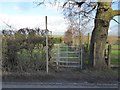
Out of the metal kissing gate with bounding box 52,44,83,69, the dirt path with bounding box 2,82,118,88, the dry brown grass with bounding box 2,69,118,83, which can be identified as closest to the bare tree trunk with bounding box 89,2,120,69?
the metal kissing gate with bounding box 52,44,83,69

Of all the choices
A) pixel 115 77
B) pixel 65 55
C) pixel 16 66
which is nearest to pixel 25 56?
pixel 16 66

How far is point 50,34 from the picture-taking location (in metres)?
14.1

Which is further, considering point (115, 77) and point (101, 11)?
point (101, 11)

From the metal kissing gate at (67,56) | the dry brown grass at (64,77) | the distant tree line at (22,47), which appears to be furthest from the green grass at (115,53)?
the distant tree line at (22,47)

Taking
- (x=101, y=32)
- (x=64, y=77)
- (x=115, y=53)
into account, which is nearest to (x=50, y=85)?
(x=64, y=77)

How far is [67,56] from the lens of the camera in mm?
16172

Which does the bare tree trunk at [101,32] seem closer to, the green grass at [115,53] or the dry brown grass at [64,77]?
the green grass at [115,53]

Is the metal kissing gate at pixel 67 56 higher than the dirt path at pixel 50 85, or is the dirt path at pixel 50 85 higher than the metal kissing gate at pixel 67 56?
the metal kissing gate at pixel 67 56

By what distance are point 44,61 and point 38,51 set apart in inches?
23.3

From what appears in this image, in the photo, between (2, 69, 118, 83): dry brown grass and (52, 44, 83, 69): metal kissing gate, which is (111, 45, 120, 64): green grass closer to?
(2, 69, 118, 83): dry brown grass

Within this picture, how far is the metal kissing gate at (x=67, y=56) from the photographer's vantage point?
14.6m

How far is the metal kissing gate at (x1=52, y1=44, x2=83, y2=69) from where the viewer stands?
48.1ft

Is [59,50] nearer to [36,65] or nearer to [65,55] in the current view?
[65,55]

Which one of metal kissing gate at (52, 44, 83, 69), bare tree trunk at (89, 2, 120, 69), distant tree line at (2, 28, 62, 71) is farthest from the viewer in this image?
metal kissing gate at (52, 44, 83, 69)
